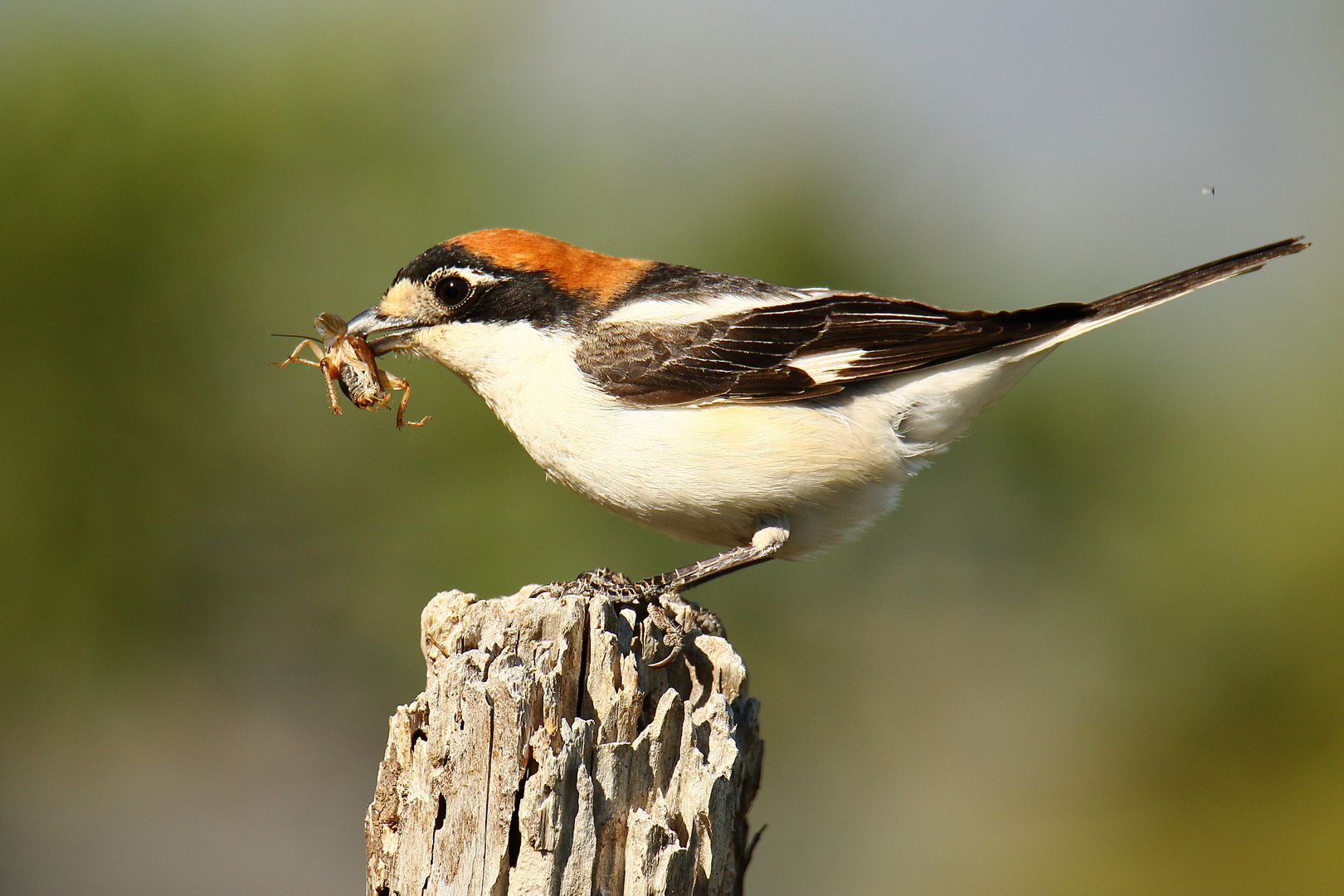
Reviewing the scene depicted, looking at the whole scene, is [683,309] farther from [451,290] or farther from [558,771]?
[558,771]

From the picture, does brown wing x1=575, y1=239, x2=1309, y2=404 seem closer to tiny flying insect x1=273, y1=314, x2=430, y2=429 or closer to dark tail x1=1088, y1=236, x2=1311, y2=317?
dark tail x1=1088, y1=236, x2=1311, y2=317

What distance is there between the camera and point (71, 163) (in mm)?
10398

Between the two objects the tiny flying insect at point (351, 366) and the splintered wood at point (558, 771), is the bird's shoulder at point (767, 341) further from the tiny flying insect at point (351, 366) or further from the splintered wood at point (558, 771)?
the splintered wood at point (558, 771)

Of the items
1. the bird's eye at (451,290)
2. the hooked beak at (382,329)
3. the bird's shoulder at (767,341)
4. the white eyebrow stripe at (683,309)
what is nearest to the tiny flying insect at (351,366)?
the hooked beak at (382,329)

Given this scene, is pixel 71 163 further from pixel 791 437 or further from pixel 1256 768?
pixel 1256 768

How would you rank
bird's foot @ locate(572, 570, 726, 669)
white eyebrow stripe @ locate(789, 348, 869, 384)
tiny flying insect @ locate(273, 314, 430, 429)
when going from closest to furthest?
bird's foot @ locate(572, 570, 726, 669)
white eyebrow stripe @ locate(789, 348, 869, 384)
tiny flying insect @ locate(273, 314, 430, 429)

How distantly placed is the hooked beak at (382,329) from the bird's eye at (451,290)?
170 mm

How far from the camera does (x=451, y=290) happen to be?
4117 mm

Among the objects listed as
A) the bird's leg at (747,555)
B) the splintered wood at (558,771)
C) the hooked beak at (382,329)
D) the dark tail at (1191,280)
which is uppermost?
the hooked beak at (382,329)

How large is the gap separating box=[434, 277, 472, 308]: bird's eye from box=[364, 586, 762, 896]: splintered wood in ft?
5.62

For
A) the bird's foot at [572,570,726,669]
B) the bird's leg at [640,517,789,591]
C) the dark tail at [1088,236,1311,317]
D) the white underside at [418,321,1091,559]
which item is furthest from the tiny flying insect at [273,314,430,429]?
the dark tail at [1088,236,1311,317]

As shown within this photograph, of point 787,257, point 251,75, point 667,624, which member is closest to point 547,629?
point 667,624

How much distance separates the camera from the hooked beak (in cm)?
414

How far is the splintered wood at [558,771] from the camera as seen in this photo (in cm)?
240
